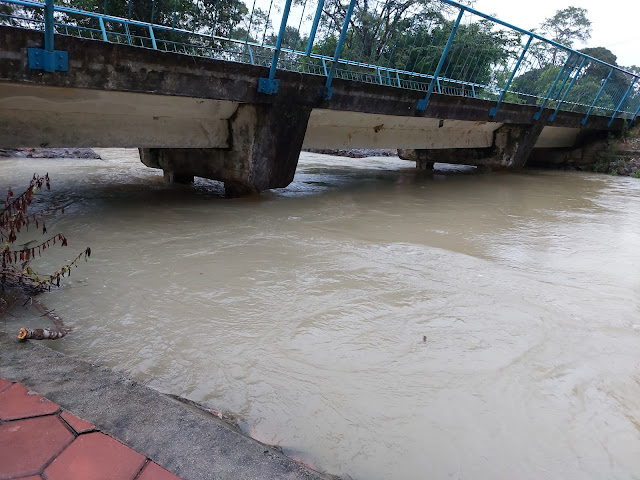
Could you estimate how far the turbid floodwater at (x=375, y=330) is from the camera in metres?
1.73

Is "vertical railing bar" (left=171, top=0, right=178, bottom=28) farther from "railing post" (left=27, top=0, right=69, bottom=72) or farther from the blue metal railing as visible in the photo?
"railing post" (left=27, top=0, right=69, bottom=72)

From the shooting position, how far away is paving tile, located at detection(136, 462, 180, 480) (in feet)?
3.79

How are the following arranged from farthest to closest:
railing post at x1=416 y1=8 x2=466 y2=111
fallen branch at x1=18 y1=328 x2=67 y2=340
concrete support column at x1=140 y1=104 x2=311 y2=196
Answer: railing post at x1=416 y1=8 x2=466 y2=111, concrete support column at x1=140 y1=104 x2=311 y2=196, fallen branch at x1=18 y1=328 x2=67 y2=340

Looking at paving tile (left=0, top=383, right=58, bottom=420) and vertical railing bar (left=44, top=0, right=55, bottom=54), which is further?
vertical railing bar (left=44, top=0, right=55, bottom=54)

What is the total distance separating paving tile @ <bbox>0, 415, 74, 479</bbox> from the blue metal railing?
11.0ft

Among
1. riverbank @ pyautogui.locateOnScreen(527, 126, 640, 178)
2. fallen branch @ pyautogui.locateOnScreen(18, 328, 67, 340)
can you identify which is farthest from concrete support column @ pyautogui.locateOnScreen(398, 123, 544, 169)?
fallen branch @ pyautogui.locateOnScreen(18, 328, 67, 340)

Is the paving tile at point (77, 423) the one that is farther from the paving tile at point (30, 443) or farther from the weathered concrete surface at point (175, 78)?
the weathered concrete surface at point (175, 78)

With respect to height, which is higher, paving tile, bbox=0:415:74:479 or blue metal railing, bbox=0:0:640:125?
blue metal railing, bbox=0:0:640:125

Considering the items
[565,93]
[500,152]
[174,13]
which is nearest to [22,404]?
[174,13]

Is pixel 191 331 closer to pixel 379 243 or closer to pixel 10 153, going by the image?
pixel 379 243

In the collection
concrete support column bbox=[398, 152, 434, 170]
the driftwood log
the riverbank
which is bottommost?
concrete support column bbox=[398, 152, 434, 170]

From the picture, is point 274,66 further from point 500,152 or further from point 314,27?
point 500,152


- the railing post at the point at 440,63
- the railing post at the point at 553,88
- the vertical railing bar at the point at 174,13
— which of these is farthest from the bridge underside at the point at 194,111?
the railing post at the point at 553,88

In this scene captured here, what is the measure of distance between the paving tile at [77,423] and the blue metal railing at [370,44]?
336 cm
